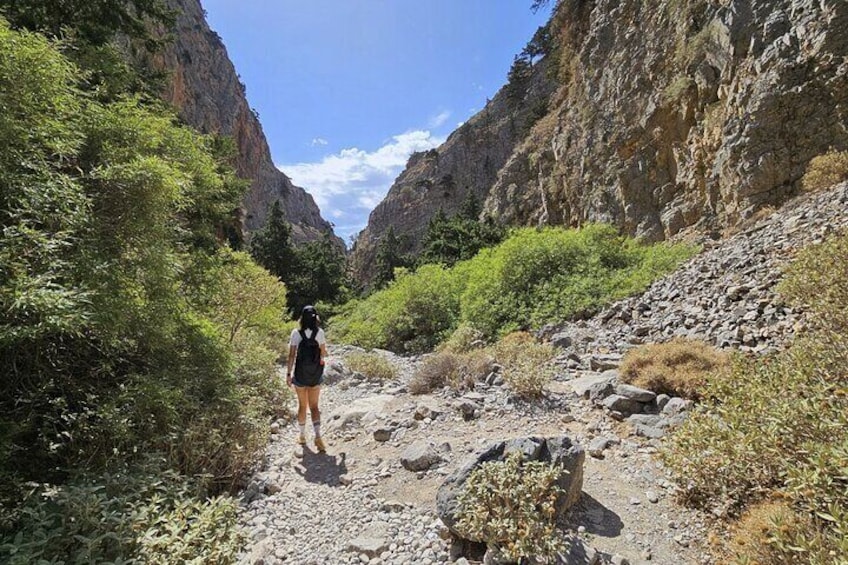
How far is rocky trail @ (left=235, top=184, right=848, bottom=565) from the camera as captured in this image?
3012 millimetres

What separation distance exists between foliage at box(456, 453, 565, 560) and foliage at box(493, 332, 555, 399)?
8.27ft

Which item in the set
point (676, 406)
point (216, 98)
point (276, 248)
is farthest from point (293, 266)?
point (216, 98)

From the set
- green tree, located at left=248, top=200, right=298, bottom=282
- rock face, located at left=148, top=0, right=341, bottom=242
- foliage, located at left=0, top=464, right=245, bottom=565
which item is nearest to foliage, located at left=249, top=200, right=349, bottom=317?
green tree, located at left=248, top=200, right=298, bottom=282

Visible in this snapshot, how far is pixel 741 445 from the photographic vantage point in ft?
9.25

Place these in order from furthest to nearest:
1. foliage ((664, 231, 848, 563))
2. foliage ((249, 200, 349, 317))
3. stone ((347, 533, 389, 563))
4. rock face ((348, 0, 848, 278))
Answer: foliage ((249, 200, 349, 317)) → rock face ((348, 0, 848, 278)) → stone ((347, 533, 389, 563)) → foliage ((664, 231, 848, 563))

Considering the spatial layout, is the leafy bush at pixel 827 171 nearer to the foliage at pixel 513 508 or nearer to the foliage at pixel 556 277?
the foliage at pixel 556 277

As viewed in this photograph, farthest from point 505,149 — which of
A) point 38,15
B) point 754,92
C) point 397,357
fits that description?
point 38,15

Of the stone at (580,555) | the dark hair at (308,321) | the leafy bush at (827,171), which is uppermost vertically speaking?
the leafy bush at (827,171)

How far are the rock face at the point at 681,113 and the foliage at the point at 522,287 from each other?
2935 mm

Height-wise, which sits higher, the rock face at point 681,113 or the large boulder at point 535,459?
the rock face at point 681,113

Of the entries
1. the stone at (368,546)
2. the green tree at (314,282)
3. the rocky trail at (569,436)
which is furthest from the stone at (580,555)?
the green tree at (314,282)

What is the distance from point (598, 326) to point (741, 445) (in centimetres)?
647

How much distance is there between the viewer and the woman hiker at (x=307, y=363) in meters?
5.07

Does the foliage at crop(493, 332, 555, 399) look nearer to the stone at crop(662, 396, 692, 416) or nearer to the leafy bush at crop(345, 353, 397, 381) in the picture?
the stone at crop(662, 396, 692, 416)
